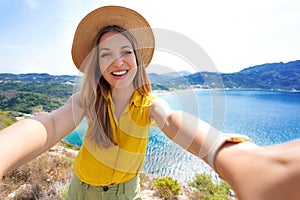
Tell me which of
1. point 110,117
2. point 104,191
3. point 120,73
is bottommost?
point 104,191

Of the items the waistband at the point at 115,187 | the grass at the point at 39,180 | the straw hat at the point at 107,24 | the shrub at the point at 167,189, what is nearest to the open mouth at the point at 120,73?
the straw hat at the point at 107,24

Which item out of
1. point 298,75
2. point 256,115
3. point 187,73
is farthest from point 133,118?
point 298,75

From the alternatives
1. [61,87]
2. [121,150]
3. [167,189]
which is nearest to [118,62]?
[121,150]

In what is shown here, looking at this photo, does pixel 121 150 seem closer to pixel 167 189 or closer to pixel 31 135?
pixel 31 135

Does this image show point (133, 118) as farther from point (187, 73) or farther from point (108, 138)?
point (187, 73)

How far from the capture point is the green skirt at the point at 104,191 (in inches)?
53.5

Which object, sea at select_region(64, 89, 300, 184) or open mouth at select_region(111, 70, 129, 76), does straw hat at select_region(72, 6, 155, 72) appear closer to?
open mouth at select_region(111, 70, 129, 76)

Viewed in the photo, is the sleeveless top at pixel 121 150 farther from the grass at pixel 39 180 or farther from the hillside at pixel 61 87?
the hillside at pixel 61 87

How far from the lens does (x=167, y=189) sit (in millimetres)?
4094

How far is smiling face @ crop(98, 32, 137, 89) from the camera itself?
1342mm

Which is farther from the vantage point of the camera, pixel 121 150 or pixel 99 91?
pixel 99 91

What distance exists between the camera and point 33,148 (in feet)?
2.87

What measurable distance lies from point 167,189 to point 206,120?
3.55m

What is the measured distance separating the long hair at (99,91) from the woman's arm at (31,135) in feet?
0.45
